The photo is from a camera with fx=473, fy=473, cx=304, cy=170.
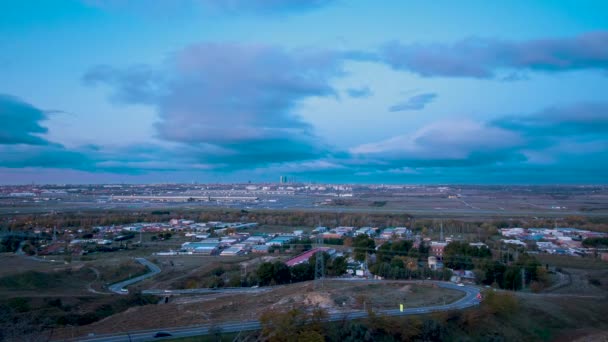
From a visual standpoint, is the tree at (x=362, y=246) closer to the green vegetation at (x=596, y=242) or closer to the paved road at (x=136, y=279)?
the paved road at (x=136, y=279)

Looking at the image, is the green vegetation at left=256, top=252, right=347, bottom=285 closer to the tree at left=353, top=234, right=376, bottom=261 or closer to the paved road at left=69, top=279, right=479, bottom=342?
the tree at left=353, top=234, right=376, bottom=261

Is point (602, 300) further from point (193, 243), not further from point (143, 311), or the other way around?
point (193, 243)

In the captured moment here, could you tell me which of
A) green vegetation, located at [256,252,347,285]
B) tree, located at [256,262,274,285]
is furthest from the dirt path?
green vegetation, located at [256,252,347,285]

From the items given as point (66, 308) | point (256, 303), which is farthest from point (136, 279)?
point (256, 303)

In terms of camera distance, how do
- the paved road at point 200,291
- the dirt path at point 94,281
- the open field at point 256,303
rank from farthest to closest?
the dirt path at point 94,281
the paved road at point 200,291
the open field at point 256,303

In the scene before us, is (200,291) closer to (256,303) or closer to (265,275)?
(265,275)

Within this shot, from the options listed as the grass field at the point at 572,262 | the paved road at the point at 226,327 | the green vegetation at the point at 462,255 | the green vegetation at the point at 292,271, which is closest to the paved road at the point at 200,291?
the green vegetation at the point at 292,271

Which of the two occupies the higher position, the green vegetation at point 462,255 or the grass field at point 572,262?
the green vegetation at point 462,255

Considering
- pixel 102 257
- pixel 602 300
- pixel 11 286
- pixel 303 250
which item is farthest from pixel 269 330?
pixel 102 257
